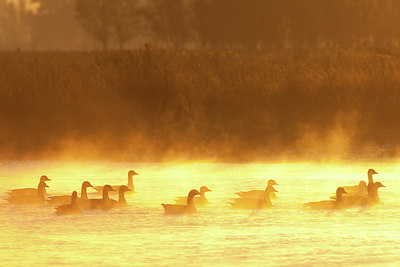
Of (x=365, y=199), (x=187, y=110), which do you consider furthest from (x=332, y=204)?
(x=187, y=110)

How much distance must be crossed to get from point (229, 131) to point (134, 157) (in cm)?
317

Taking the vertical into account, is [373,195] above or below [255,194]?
below

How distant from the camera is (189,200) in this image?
14.5m

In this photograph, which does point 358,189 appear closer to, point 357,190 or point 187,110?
point 357,190

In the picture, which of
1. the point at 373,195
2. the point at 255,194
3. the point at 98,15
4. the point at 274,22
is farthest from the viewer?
the point at 98,15

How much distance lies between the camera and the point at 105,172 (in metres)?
20.3

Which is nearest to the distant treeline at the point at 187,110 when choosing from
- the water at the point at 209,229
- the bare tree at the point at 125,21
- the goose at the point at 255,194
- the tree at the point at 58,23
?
the water at the point at 209,229

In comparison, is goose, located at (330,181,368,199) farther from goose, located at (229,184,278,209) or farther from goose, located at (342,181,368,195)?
goose, located at (229,184,278,209)

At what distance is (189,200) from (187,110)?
35.2 feet

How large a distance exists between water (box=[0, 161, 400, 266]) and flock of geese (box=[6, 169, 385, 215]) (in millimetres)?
135

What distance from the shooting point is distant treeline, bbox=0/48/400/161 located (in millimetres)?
23906

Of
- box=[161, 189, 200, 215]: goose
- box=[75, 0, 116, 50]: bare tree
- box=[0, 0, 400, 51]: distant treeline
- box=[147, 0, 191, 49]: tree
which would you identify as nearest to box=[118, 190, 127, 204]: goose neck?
box=[161, 189, 200, 215]: goose

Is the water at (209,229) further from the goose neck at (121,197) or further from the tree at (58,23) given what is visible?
the tree at (58,23)

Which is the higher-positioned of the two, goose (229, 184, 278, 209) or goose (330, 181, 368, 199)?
goose (330, 181, 368, 199)
